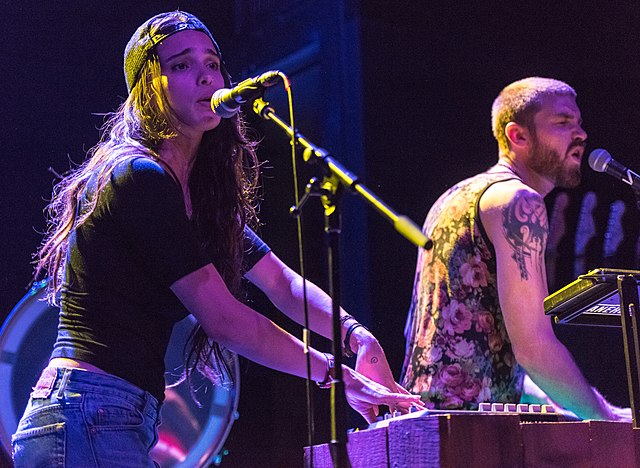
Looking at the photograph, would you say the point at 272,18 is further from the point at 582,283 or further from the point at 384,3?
the point at 582,283

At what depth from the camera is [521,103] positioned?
3832 mm

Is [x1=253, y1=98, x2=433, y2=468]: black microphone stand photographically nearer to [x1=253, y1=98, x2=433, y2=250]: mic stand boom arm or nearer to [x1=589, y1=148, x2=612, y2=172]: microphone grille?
[x1=253, y1=98, x2=433, y2=250]: mic stand boom arm

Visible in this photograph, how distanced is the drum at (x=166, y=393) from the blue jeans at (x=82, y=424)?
1676 millimetres

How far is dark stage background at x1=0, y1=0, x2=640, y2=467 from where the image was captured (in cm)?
438

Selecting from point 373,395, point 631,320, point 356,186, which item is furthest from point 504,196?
point 356,186

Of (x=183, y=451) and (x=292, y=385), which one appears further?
(x=292, y=385)

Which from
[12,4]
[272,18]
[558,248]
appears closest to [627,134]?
[558,248]

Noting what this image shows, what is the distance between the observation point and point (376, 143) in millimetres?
4898

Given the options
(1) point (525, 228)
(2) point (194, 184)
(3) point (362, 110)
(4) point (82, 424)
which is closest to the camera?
(4) point (82, 424)

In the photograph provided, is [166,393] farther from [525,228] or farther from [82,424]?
[82,424]

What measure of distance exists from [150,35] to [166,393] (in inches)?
71.1

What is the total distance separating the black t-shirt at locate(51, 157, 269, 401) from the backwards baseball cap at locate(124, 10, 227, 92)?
1.63ft

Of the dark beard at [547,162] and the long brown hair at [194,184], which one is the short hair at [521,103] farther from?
the long brown hair at [194,184]

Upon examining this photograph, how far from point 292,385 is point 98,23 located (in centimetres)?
218
